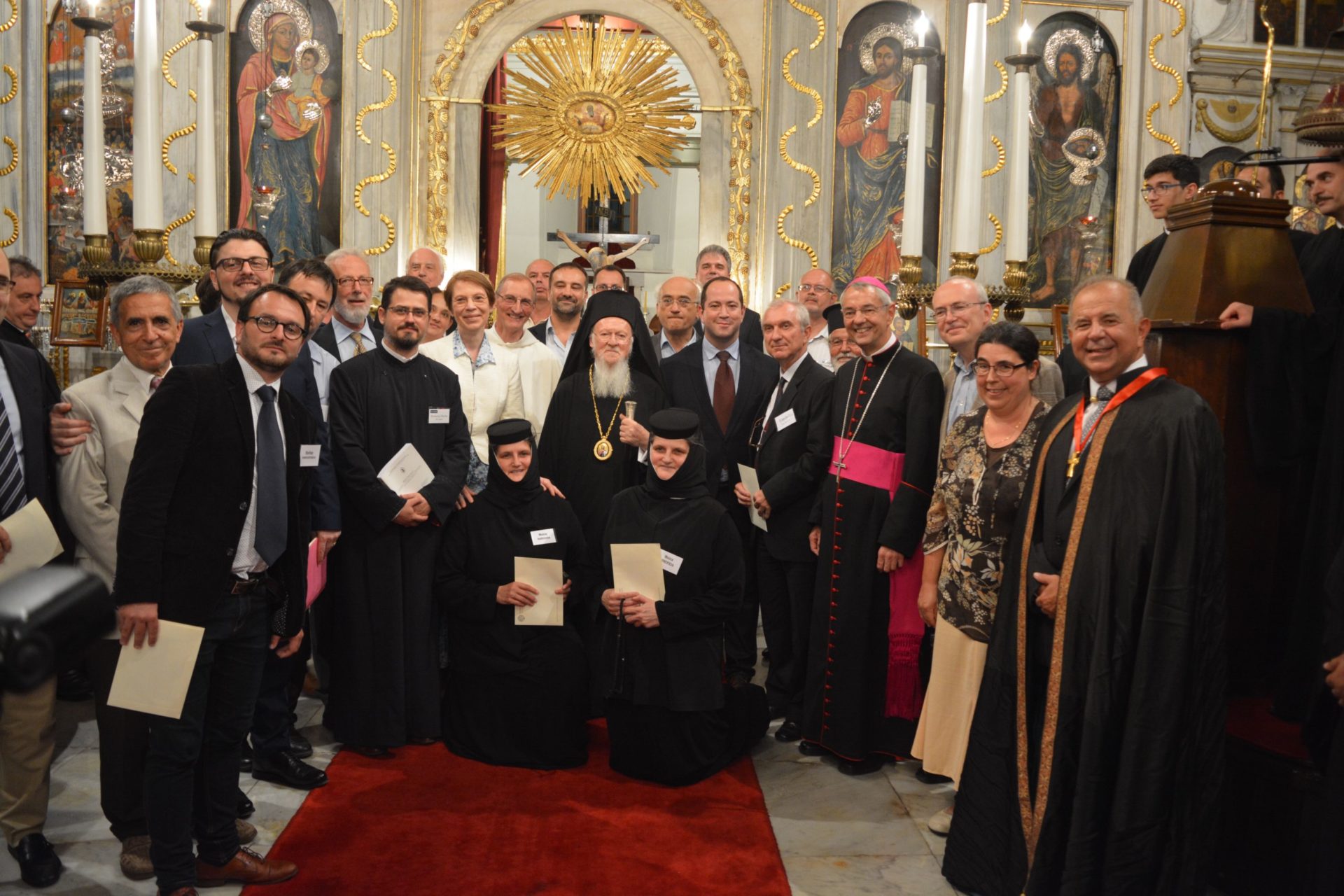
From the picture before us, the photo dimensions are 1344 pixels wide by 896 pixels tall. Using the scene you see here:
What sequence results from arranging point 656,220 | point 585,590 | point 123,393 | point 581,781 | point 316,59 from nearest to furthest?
point 123,393 < point 581,781 < point 585,590 < point 316,59 < point 656,220

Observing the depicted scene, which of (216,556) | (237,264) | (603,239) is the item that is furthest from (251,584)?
(603,239)

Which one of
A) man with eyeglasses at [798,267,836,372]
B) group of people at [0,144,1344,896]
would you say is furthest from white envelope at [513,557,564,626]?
man with eyeglasses at [798,267,836,372]

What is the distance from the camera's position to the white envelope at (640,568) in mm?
4359

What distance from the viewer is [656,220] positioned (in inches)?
520

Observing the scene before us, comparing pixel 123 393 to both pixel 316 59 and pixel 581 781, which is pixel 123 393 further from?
pixel 316 59

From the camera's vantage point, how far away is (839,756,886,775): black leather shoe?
4.44 m

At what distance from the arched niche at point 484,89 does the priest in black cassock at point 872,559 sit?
4504 mm

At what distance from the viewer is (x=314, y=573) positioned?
14.0 feet

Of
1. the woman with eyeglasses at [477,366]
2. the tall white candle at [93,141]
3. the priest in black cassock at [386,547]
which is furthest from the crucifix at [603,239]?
the priest in black cassock at [386,547]

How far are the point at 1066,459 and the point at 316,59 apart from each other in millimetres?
7677

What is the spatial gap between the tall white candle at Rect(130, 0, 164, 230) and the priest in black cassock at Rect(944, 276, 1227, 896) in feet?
12.4

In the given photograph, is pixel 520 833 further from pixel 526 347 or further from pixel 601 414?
pixel 526 347

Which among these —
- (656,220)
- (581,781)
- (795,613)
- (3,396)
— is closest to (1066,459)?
(795,613)

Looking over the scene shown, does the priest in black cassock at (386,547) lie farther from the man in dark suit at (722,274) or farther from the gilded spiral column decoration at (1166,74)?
the gilded spiral column decoration at (1166,74)
